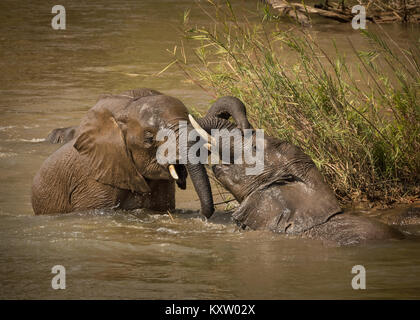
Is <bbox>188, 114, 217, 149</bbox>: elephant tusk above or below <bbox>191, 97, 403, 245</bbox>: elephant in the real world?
above

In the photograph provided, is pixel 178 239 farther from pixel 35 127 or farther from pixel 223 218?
pixel 35 127

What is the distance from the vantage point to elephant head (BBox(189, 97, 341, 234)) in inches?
252

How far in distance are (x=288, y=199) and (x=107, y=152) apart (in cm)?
173

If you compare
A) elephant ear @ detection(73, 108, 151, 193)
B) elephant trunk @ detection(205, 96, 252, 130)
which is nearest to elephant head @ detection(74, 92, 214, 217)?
elephant ear @ detection(73, 108, 151, 193)

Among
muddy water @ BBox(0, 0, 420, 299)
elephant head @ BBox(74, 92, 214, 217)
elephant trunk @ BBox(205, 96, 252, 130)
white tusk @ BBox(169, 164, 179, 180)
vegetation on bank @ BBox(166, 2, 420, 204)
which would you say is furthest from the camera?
vegetation on bank @ BBox(166, 2, 420, 204)

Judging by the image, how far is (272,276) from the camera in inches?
227

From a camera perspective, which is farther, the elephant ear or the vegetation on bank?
the vegetation on bank

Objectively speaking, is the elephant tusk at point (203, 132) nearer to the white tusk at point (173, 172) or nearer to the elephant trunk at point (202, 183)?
the elephant trunk at point (202, 183)

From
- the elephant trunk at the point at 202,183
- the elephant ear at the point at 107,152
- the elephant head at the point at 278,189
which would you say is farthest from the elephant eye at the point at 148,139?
the elephant head at the point at 278,189

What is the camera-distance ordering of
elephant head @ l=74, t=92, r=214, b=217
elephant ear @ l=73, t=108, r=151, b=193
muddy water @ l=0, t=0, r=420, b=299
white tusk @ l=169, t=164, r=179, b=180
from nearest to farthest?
1. muddy water @ l=0, t=0, r=420, b=299
2. white tusk @ l=169, t=164, r=179, b=180
3. elephant head @ l=74, t=92, r=214, b=217
4. elephant ear @ l=73, t=108, r=151, b=193

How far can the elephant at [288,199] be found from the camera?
20.9ft

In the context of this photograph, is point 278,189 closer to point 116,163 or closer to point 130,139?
point 130,139

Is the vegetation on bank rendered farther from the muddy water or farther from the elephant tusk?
the elephant tusk
